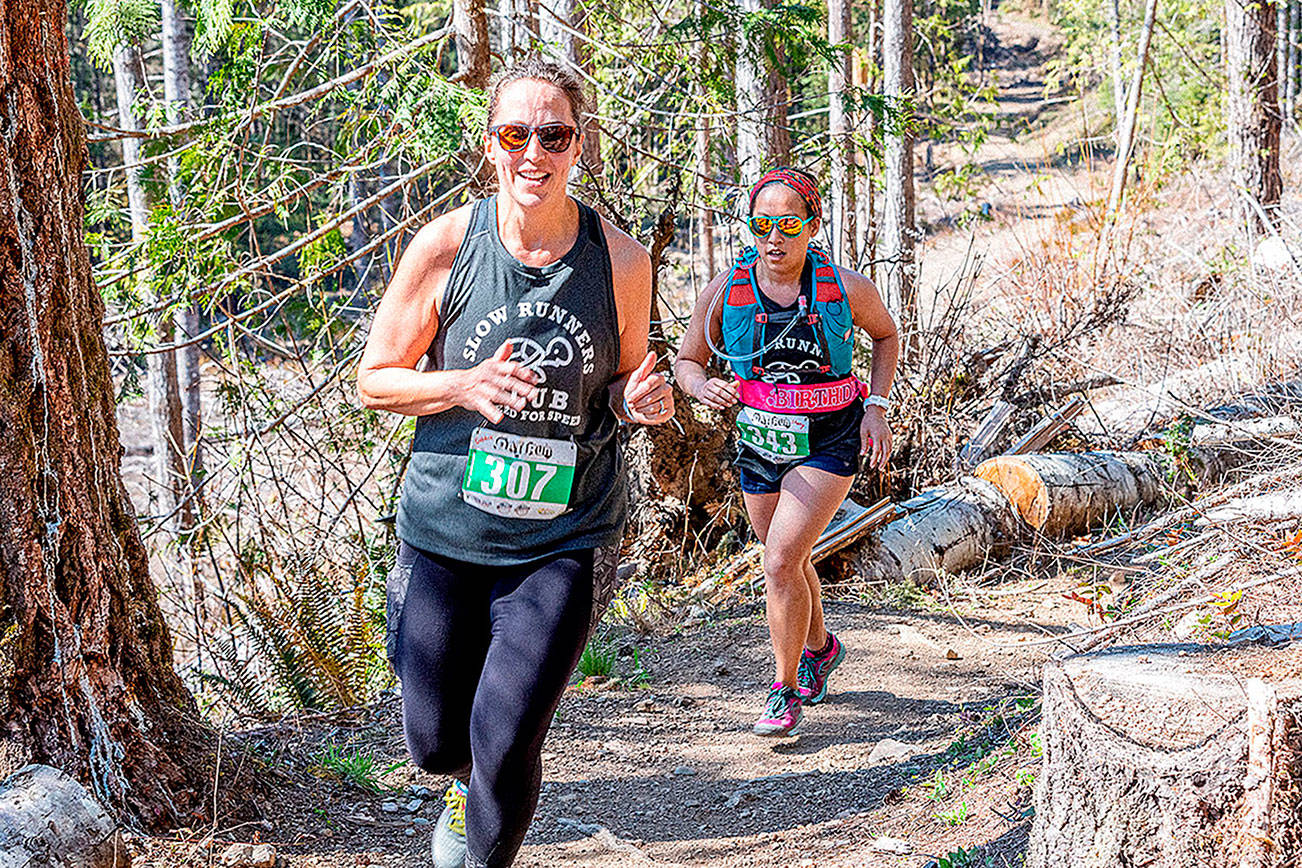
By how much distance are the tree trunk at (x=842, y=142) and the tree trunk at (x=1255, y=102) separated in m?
4.21

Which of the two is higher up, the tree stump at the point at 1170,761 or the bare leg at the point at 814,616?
the tree stump at the point at 1170,761

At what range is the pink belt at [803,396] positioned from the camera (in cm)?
462

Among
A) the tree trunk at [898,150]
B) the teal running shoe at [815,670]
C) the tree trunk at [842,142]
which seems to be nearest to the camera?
the teal running shoe at [815,670]

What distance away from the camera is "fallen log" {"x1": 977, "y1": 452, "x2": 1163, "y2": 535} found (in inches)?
Answer: 296

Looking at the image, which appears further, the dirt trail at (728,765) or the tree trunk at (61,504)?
the dirt trail at (728,765)

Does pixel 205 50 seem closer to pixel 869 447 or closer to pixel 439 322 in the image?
pixel 439 322

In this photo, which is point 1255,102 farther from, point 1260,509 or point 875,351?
point 875,351

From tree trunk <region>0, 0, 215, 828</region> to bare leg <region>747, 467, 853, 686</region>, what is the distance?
7.15 ft

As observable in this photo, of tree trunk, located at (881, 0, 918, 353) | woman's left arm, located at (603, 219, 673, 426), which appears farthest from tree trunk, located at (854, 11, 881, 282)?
woman's left arm, located at (603, 219, 673, 426)

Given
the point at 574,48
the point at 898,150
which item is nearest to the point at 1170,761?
the point at 574,48

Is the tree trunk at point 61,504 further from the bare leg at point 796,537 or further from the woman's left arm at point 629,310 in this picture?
the bare leg at point 796,537

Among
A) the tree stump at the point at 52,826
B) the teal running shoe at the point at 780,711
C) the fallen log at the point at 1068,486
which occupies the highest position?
the tree stump at the point at 52,826

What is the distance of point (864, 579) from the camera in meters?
7.09

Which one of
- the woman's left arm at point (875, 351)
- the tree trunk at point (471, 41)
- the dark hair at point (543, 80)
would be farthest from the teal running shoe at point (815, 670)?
the tree trunk at point (471, 41)
